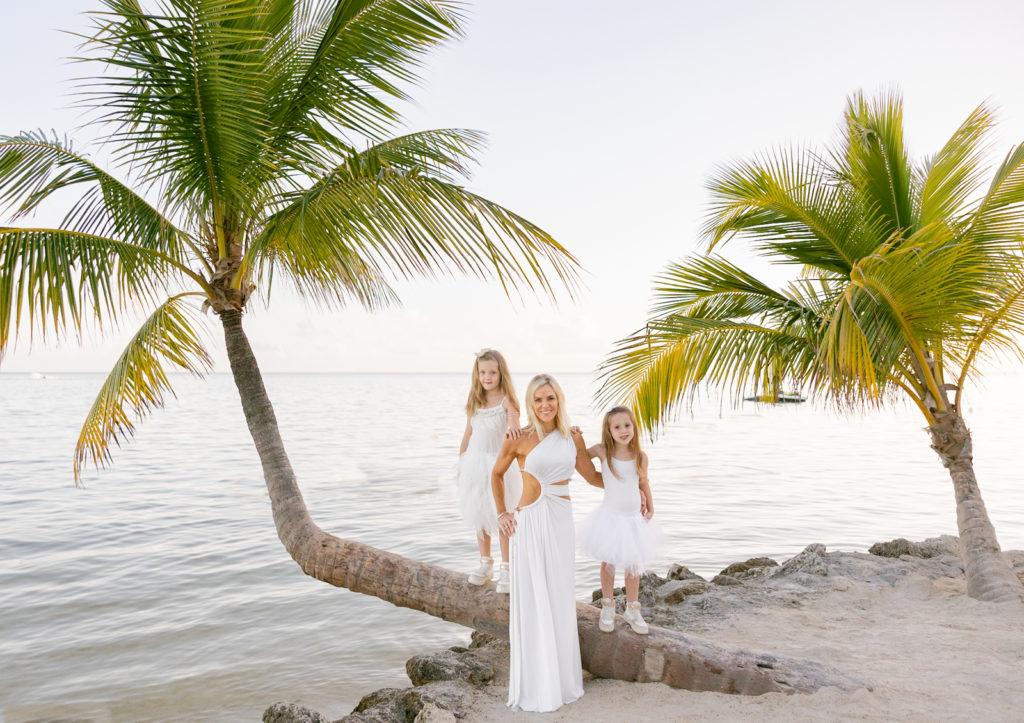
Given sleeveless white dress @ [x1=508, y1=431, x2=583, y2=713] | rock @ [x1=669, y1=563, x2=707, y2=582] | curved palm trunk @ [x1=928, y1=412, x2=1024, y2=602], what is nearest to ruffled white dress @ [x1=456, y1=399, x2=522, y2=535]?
sleeveless white dress @ [x1=508, y1=431, x2=583, y2=713]

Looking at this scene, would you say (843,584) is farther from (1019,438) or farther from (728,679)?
(1019,438)

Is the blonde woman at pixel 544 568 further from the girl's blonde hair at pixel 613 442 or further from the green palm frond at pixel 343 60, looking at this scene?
the green palm frond at pixel 343 60

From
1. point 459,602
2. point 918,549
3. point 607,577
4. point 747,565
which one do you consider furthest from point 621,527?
point 918,549

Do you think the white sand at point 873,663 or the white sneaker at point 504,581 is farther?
the white sneaker at point 504,581

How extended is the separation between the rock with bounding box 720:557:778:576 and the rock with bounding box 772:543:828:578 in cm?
36

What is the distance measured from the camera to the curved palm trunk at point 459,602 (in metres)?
4.57

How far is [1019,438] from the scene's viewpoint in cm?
2780

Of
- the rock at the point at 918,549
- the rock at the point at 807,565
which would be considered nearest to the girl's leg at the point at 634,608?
the rock at the point at 807,565

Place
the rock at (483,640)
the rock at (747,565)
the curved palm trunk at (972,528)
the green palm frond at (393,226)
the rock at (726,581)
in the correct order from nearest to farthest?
the green palm frond at (393,226) → the rock at (483,640) → the curved palm trunk at (972,528) → the rock at (726,581) → the rock at (747,565)

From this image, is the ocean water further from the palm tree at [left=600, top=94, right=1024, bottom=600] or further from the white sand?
the white sand

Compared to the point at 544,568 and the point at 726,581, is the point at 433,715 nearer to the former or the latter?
the point at 544,568

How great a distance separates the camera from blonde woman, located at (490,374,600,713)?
4.43 metres

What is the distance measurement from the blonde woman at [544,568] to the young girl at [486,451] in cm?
53

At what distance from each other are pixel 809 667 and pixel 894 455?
892 inches
